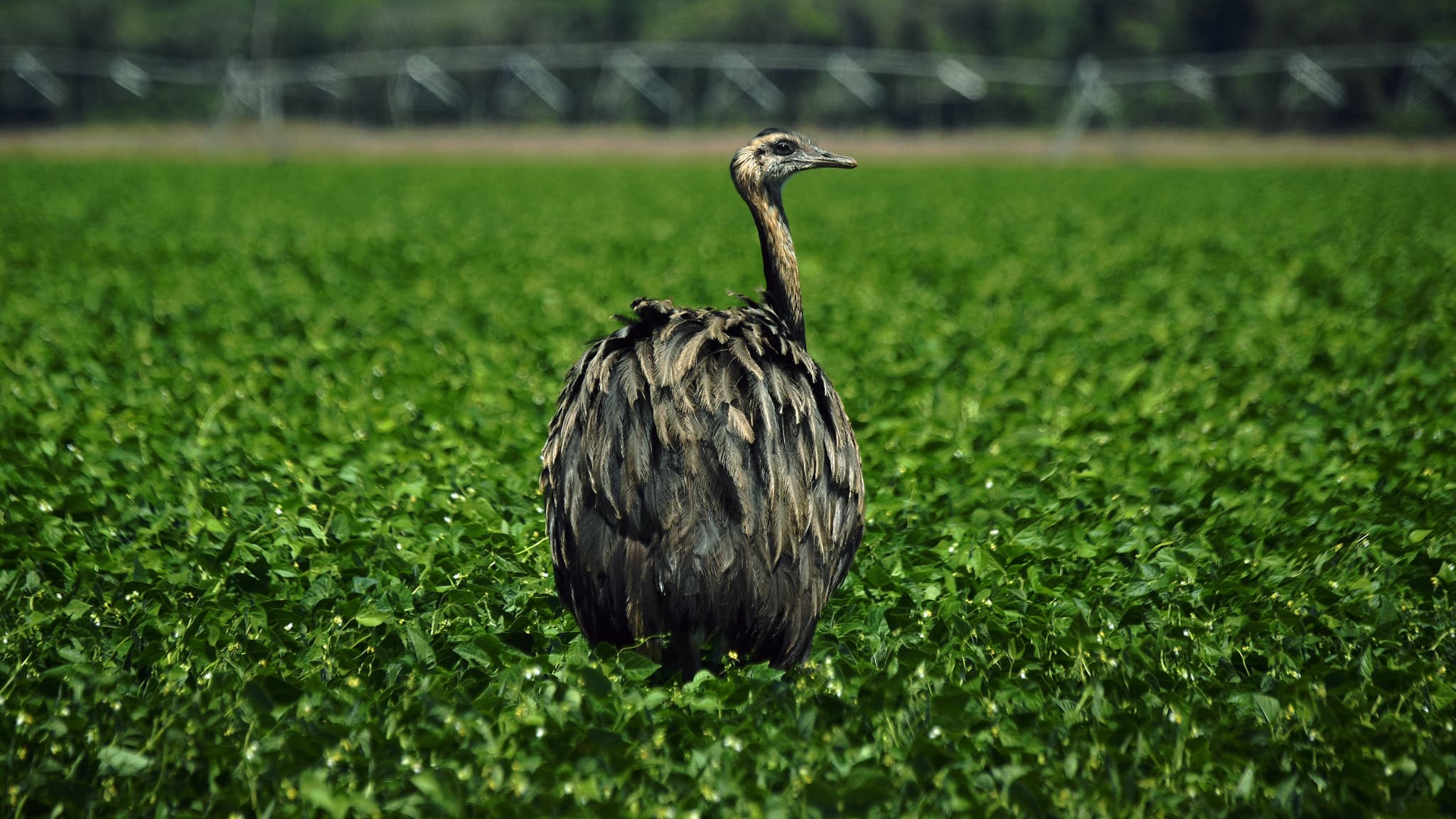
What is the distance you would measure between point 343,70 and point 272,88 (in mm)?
3473

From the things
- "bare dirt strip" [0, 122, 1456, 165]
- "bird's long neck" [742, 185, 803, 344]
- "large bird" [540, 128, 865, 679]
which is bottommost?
"large bird" [540, 128, 865, 679]

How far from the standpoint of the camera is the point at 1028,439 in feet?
18.7

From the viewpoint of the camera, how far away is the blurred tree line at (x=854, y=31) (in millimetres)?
40406

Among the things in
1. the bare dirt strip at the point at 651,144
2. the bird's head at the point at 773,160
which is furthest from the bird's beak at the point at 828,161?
the bare dirt strip at the point at 651,144

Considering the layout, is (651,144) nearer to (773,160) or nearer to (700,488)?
(773,160)

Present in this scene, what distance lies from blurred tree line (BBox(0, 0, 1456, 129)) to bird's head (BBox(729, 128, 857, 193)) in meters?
38.4

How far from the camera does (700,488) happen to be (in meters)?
3.13

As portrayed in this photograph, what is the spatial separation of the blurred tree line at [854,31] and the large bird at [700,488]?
1544 inches

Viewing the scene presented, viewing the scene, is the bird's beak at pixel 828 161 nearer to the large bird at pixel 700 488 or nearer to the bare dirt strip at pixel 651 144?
the large bird at pixel 700 488

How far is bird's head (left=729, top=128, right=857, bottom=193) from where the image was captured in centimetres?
386

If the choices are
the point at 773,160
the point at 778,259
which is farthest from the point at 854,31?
the point at 778,259

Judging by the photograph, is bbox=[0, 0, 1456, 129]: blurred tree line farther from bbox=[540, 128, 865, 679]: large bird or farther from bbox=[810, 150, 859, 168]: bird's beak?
bbox=[540, 128, 865, 679]: large bird

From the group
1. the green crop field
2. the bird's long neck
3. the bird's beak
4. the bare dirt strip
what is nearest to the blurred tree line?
the bare dirt strip

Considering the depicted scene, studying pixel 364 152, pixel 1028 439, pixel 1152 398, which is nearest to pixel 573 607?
pixel 1028 439
